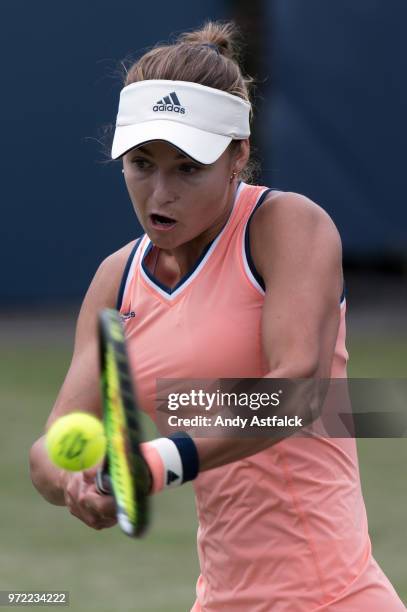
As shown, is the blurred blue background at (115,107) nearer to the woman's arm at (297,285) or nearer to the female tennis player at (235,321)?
the female tennis player at (235,321)

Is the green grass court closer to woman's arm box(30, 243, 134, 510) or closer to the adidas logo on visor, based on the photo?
woman's arm box(30, 243, 134, 510)

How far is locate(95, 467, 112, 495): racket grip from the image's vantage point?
2500 mm

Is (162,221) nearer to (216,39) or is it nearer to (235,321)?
(235,321)

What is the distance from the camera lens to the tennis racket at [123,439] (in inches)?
87.7

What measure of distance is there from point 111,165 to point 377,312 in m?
2.58

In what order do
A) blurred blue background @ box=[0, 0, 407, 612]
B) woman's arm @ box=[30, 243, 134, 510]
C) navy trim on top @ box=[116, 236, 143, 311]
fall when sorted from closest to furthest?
woman's arm @ box=[30, 243, 134, 510], navy trim on top @ box=[116, 236, 143, 311], blurred blue background @ box=[0, 0, 407, 612]

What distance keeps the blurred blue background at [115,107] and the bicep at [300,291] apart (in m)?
7.37

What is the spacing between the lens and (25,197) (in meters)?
10.3

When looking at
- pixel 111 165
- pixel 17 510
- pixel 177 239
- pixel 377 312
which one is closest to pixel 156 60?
pixel 177 239

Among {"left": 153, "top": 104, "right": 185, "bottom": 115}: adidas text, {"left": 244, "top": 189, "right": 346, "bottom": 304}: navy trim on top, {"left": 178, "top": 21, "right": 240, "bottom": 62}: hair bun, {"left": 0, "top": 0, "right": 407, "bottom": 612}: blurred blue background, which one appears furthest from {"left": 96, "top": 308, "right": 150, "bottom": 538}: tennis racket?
{"left": 0, "top": 0, "right": 407, "bottom": 612}: blurred blue background

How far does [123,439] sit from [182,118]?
837mm

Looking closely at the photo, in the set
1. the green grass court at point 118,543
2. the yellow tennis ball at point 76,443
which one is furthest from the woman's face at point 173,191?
the green grass court at point 118,543

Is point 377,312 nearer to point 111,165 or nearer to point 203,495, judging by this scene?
point 111,165

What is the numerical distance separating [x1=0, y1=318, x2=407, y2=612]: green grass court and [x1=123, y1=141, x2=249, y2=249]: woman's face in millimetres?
2472
